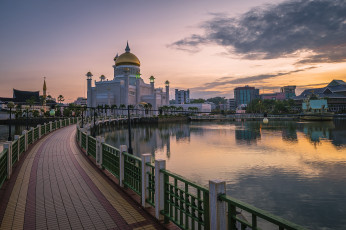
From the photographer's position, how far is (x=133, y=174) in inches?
295

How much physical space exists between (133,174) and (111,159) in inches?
100

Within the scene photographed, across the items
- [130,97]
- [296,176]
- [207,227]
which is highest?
[130,97]

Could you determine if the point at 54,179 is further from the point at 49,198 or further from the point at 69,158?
→ the point at 69,158

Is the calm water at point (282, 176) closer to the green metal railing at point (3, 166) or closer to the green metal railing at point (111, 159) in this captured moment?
the green metal railing at point (111, 159)

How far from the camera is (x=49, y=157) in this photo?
13789mm

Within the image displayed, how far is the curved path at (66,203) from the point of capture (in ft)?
18.9

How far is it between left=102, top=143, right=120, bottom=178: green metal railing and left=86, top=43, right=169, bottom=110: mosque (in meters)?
67.0

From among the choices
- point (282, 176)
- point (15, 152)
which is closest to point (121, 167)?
point (15, 152)

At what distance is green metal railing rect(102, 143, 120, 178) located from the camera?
9.04 meters

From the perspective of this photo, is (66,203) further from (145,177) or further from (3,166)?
(3,166)

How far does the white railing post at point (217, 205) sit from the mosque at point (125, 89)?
74079mm

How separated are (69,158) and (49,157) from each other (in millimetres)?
1324

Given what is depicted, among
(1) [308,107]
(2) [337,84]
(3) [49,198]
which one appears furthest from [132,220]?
(2) [337,84]

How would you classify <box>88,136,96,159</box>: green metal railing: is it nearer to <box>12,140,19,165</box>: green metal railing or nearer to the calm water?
<box>12,140,19,165</box>: green metal railing
